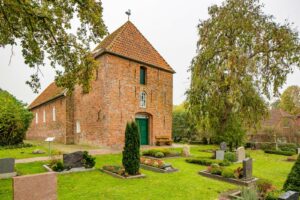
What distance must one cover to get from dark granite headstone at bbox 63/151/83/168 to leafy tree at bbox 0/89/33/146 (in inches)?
462

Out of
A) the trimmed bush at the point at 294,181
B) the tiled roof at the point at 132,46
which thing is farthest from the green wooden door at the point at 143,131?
the trimmed bush at the point at 294,181

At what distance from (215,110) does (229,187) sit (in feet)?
39.5

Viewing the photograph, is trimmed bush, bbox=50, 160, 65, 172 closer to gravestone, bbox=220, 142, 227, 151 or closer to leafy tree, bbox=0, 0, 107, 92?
leafy tree, bbox=0, 0, 107, 92

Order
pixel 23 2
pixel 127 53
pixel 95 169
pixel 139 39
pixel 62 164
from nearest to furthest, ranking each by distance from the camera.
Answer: pixel 23 2 → pixel 62 164 → pixel 95 169 → pixel 127 53 → pixel 139 39

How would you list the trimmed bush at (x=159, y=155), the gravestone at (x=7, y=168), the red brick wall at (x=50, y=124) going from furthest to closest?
the red brick wall at (x=50, y=124) → the trimmed bush at (x=159, y=155) → the gravestone at (x=7, y=168)

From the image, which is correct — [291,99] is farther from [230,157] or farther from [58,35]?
[58,35]

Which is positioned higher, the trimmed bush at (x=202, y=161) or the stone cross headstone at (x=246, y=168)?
the stone cross headstone at (x=246, y=168)

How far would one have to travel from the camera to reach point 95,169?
35.7 feet

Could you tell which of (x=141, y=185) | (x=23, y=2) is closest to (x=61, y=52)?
(x=23, y=2)

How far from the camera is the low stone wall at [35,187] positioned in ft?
17.3

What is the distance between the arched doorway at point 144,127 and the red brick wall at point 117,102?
34 cm

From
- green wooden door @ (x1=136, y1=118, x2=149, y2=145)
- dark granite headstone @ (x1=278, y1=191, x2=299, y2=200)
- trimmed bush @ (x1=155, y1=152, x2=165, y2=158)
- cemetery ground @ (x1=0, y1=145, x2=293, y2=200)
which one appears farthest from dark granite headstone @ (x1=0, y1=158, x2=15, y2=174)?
green wooden door @ (x1=136, y1=118, x2=149, y2=145)

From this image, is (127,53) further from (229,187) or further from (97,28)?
(229,187)

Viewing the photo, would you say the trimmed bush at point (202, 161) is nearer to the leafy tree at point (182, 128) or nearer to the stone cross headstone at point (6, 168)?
the stone cross headstone at point (6, 168)
